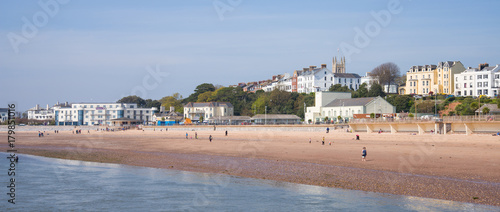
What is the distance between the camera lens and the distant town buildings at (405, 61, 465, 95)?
8425 cm

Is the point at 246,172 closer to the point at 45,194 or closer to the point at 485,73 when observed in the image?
the point at 45,194

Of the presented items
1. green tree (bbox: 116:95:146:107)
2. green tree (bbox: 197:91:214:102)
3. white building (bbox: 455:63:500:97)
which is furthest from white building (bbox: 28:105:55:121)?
white building (bbox: 455:63:500:97)

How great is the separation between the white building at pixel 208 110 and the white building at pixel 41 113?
61516 mm

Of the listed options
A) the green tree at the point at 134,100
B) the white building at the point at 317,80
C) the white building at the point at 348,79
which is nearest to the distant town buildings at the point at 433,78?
the white building at the point at 348,79

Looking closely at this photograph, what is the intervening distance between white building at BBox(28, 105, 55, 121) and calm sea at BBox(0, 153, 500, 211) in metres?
129

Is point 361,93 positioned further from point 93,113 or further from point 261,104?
point 93,113

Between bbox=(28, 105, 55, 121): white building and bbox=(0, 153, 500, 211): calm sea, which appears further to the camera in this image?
bbox=(28, 105, 55, 121): white building

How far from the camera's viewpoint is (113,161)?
29344mm

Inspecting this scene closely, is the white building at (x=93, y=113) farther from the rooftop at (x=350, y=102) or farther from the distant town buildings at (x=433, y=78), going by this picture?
the distant town buildings at (x=433, y=78)

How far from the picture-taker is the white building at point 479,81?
2948 inches

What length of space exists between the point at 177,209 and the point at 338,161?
1127cm

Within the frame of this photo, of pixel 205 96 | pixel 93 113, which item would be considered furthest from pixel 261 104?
pixel 93 113

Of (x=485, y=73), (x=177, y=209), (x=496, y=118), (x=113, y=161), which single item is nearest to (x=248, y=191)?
(x=177, y=209)

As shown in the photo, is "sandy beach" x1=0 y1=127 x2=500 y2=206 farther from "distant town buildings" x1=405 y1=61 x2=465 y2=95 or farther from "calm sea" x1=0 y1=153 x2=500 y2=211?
"distant town buildings" x1=405 y1=61 x2=465 y2=95
